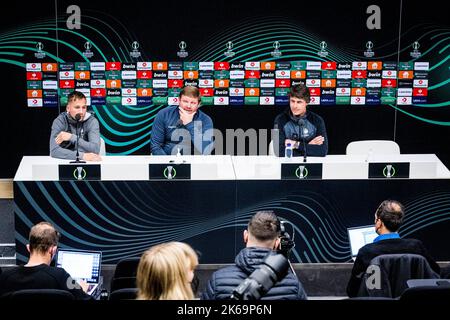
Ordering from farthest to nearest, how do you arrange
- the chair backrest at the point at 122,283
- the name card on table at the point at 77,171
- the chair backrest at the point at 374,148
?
the chair backrest at the point at 374,148
the name card on table at the point at 77,171
the chair backrest at the point at 122,283

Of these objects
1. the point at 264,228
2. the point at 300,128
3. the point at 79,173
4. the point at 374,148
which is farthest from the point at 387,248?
the point at 79,173

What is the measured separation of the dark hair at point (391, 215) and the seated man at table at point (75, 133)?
2.78m

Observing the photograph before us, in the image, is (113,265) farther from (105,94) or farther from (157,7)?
(157,7)

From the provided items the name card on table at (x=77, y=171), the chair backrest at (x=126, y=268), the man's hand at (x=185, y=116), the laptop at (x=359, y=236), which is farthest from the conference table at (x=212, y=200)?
the chair backrest at (x=126, y=268)

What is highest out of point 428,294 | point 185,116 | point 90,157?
point 185,116

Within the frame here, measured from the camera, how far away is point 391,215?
469cm

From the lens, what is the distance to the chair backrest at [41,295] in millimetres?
3887

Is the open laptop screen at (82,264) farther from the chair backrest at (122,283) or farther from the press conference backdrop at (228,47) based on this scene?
the press conference backdrop at (228,47)

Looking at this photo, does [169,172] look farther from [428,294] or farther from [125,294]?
[428,294]

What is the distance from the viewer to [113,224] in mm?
6375

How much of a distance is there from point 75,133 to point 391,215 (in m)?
3.25

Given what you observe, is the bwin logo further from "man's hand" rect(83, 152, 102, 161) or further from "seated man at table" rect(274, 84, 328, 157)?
"man's hand" rect(83, 152, 102, 161)

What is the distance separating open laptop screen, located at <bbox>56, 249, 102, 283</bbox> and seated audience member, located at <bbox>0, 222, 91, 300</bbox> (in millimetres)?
640

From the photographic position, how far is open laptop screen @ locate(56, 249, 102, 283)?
16.4ft
